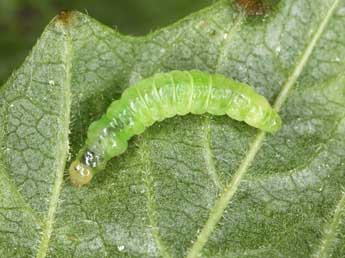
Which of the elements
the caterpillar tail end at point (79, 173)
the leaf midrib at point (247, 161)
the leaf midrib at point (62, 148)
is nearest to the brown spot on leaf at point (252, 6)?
the leaf midrib at point (247, 161)

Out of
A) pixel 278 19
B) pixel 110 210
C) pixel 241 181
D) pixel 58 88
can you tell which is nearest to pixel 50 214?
pixel 110 210

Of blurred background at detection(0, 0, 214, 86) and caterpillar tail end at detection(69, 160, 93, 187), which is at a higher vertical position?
blurred background at detection(0, 0, 214, 86)

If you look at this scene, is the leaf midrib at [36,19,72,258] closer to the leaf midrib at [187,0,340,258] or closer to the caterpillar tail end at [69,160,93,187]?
the caterpillar tail end at [69,160,93,187]

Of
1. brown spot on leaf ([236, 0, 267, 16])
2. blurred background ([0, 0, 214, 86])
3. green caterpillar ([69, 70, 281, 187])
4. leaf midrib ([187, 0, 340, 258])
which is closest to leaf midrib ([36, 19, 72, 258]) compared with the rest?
green caterpillar ([69, 70, 281, 187])

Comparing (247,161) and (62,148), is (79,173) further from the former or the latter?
(247,161)

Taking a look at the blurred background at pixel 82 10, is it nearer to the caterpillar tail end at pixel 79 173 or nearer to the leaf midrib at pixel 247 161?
the leaf midrib at pixel 247 161

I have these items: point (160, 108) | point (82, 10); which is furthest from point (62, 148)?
point (82, 10)
